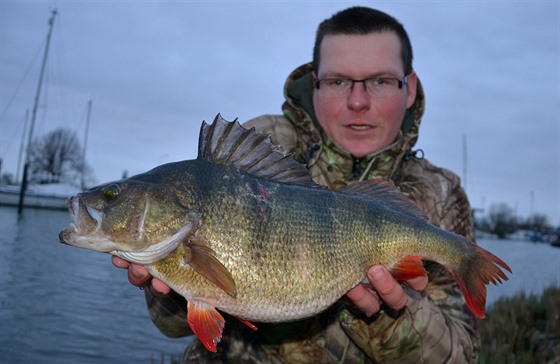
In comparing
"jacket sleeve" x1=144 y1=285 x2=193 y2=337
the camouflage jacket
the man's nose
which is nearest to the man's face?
the man's nose

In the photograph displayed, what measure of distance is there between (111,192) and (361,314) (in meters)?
1.81

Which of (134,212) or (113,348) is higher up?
(134,212)

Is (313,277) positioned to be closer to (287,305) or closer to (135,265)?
(287,305)

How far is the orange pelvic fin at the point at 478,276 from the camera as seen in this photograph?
2.79 meters

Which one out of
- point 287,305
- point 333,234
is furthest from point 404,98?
point 287,305

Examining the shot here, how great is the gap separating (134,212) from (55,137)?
61.7 m

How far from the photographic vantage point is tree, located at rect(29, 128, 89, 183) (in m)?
54.1

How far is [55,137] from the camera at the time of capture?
58.3 metres

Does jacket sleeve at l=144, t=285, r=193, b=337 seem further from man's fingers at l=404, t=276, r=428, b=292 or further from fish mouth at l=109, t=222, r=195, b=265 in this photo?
man's fingers at l=404, t=276, r=428, b=292

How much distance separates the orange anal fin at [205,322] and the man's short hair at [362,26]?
250 centimetres

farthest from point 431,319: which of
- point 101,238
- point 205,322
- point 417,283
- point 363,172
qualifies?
point 101,238

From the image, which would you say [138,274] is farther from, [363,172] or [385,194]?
[363,172]

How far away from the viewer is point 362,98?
387 cm

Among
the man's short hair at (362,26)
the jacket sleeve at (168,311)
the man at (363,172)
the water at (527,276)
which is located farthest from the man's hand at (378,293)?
the water at (527,276)
